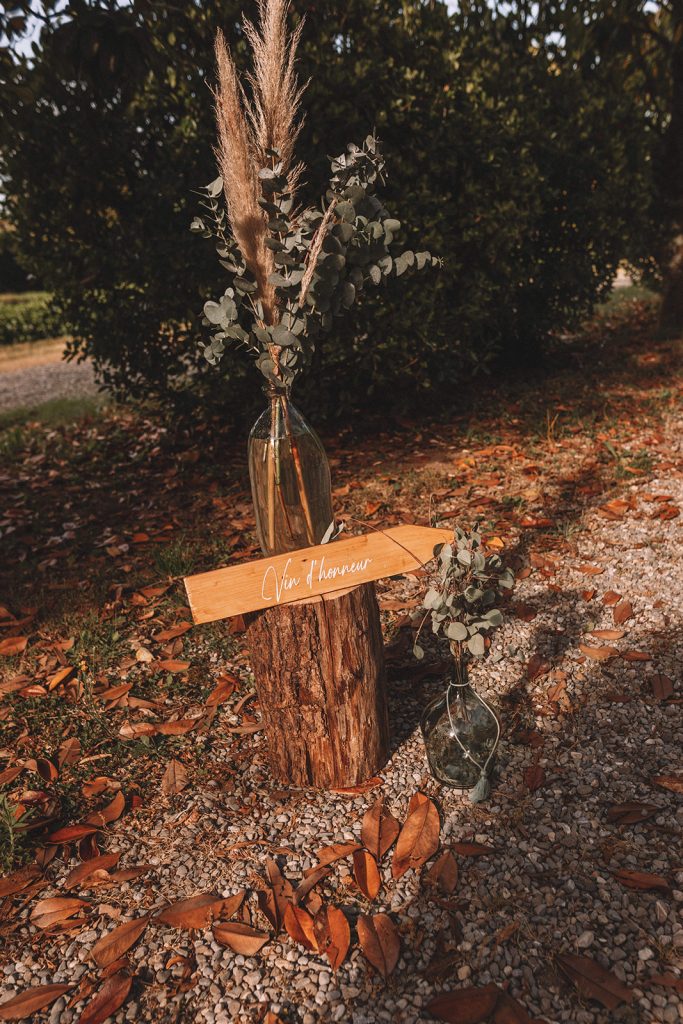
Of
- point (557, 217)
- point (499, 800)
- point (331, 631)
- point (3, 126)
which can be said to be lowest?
point (499, 800)

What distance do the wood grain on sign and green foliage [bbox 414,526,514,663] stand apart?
0.27 ft

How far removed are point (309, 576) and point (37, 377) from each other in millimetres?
11049

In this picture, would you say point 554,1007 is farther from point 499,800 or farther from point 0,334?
point 0,334

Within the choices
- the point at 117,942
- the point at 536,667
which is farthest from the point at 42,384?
the point at 117,942

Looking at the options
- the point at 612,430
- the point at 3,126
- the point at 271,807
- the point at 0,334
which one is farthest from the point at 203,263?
the point at 0,334

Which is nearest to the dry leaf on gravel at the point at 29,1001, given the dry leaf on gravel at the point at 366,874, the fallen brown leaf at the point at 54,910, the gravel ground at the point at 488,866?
the gravel ground at the point at 488,866

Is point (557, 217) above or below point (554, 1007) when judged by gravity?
above

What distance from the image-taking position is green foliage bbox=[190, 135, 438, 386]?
6.01 feet

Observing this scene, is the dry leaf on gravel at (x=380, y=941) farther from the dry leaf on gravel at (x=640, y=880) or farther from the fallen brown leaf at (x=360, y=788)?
the dry leaf on gravel at (x=640, y=880)

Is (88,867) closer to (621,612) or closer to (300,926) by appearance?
(300,926)

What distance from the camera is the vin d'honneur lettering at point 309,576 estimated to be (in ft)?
6.58

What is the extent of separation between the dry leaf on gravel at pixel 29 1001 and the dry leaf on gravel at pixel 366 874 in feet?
2.56

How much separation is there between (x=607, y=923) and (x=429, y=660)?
4.10ft

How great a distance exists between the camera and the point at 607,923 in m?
1.76
